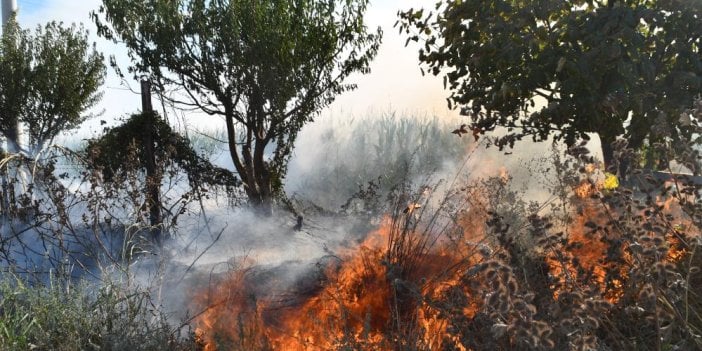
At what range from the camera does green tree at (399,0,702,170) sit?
561 cm

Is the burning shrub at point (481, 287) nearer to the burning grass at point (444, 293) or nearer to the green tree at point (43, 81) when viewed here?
the burning grass at point (444, 293)

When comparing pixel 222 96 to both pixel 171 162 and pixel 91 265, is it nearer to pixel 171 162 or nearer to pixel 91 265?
pixel 171 162

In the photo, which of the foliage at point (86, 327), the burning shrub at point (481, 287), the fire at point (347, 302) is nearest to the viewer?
the burning shrub at point (481, 287)

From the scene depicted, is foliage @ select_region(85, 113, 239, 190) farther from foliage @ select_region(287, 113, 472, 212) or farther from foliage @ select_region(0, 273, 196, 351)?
foliage @ select_region(0, 273, 196, 351)

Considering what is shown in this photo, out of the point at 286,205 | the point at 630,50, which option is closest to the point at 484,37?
the point at 630,50

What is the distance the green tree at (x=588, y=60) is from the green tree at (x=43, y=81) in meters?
9.92

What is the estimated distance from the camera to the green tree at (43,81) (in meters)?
13.8

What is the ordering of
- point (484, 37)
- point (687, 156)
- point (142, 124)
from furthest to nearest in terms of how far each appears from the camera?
point (142, 124), point (484, 37), point (687, 156)

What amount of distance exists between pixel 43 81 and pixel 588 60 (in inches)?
444

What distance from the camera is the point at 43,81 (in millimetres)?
14078

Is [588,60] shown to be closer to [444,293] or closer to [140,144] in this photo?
[444,293]

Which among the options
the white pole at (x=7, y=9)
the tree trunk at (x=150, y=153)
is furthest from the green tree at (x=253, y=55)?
the white pole at (x=7, y=9)

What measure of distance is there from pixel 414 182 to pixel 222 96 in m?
3.24

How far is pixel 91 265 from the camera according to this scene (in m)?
7.52
